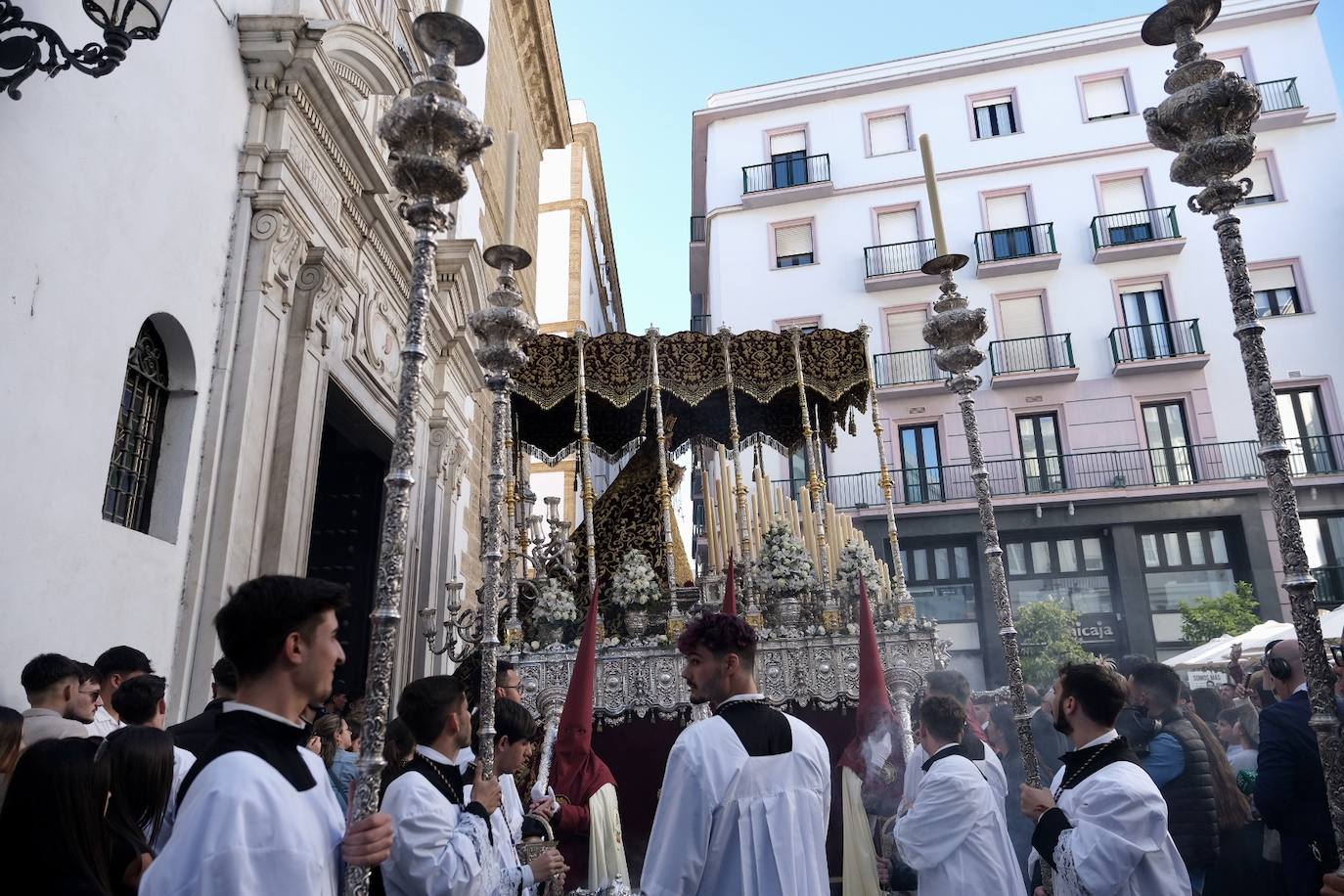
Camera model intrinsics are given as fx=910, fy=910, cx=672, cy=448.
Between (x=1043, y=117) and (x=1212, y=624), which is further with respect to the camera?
(x=1043, y=117)

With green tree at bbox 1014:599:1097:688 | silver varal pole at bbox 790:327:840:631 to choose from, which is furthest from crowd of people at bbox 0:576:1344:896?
green tree at bbox 1014:599:1097:688

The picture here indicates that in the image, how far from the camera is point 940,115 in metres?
20.3

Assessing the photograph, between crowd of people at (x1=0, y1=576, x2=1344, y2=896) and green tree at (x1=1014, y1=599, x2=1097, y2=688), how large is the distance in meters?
10.8

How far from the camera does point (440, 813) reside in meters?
2.55

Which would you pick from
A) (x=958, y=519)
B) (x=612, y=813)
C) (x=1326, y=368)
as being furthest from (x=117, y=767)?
(x=1326, y=368)

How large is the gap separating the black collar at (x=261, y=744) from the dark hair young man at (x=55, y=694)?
1986mm

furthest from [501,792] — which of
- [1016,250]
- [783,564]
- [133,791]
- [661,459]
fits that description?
[1016,250]

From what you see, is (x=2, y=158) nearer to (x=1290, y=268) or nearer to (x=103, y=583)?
(x=103, y=583)

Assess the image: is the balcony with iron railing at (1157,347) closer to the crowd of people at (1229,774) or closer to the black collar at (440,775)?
the crowd of people at (1229,774)

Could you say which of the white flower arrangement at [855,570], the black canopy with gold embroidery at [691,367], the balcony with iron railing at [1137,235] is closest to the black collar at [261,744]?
the white flower arrangement at [855,570]

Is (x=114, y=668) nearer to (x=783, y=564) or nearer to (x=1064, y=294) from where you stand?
(x=783, y=564)

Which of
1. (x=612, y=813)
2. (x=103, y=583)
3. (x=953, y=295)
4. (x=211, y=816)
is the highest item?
(x=953, y=295)

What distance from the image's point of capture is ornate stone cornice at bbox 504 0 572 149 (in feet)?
48.6

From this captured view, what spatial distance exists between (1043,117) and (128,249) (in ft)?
64.1
